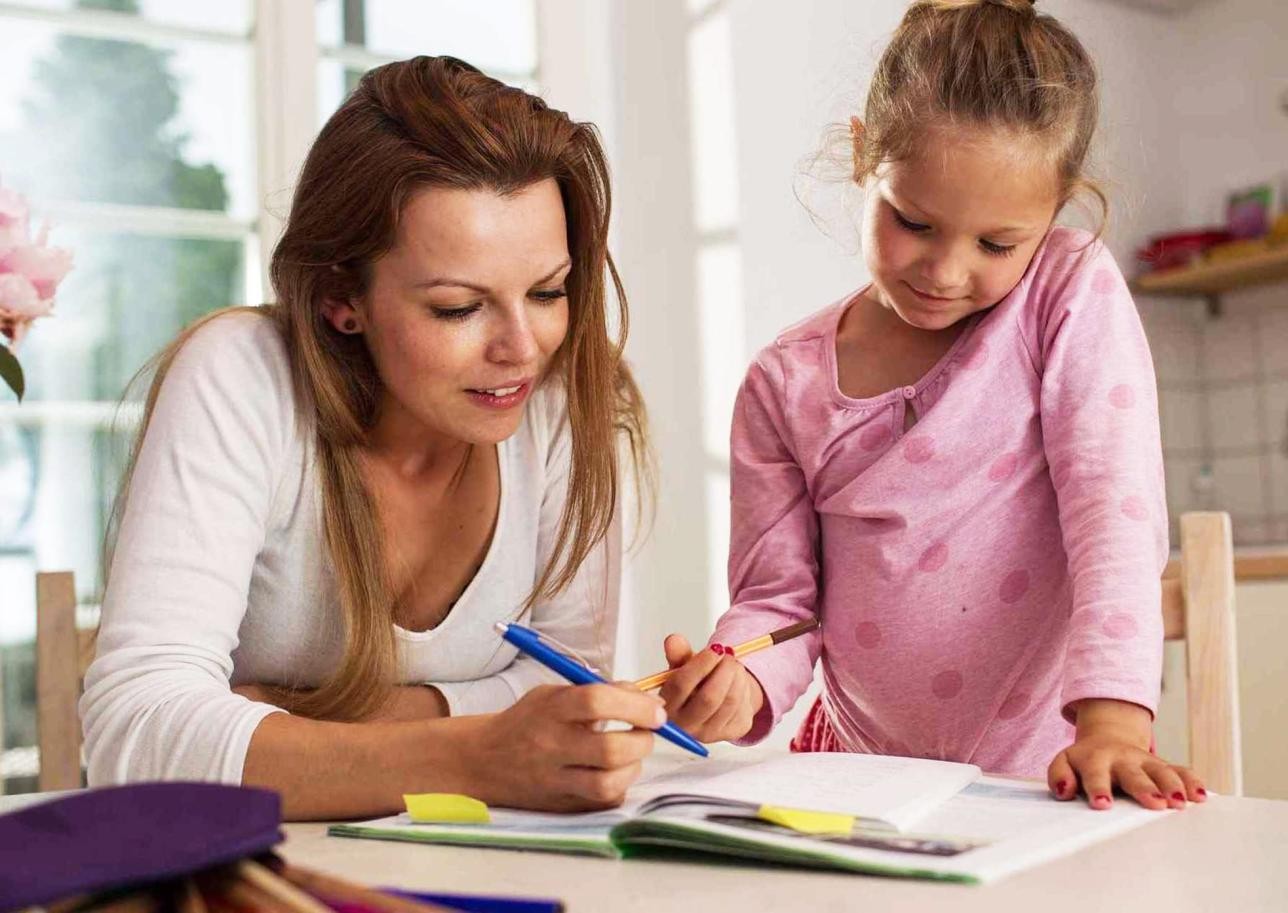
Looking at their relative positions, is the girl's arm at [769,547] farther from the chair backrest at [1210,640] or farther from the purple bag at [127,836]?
the purple bag at [127,836]

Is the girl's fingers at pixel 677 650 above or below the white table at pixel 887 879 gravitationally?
above

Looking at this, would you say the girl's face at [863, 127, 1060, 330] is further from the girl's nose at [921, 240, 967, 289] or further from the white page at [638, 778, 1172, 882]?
the white page at [638, 778, 1172, 882]

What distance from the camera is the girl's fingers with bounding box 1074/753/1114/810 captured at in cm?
81

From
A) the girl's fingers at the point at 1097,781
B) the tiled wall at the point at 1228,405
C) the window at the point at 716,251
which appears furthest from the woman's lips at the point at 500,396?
the tiled wall at the point at 1228,405

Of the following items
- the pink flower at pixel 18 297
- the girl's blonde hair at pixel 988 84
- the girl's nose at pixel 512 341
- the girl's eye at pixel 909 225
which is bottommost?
the girl's nose at pixel 512 341

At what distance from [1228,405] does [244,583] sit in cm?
300

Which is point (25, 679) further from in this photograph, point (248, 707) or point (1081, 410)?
point (1081, 410)

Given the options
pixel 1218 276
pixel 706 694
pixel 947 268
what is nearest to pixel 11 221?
pixel 706 694

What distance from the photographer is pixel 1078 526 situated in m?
1.07

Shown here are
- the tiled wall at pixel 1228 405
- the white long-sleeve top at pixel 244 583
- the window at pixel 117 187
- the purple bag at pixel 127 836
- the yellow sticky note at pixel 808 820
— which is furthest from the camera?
the tiled wall at pixel 1228 405

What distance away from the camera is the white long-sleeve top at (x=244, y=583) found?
0.96m

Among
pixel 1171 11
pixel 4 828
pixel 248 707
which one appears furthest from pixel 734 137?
pixel 4 828

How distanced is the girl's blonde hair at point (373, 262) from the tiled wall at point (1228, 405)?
102 inches

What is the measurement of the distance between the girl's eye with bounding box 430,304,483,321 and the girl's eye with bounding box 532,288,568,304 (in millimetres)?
58
